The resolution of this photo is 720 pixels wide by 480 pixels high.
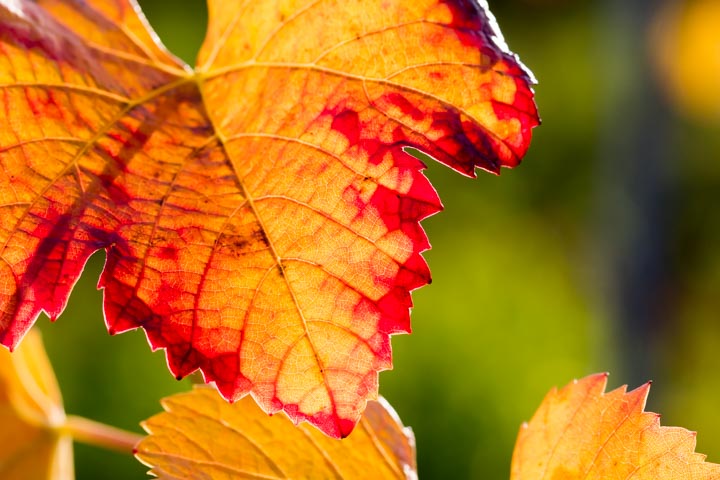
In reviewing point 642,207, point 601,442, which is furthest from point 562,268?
point 601,442

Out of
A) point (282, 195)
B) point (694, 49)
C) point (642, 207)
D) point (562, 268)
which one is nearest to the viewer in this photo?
point (282, 195)

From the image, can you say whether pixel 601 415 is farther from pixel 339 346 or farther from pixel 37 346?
pixel 37 346

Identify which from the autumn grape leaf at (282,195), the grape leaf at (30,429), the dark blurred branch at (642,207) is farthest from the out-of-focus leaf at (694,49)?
the autumn grape leaf at (282,195)

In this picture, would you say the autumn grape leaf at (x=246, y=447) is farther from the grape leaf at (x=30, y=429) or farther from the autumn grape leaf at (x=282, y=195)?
the grape leaf at (x=30, y=429)

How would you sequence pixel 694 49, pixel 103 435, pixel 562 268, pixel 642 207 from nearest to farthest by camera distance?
1. pixel 103 435
2. pixel 642 207
3. pixel 694 49
4. pixel 562 268

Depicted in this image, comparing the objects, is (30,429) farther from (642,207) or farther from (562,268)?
(562,268)

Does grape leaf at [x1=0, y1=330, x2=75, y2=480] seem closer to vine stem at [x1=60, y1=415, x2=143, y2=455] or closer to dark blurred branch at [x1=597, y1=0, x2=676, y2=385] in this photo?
vine stem at [x1=60, y1=415, x2=143, y2=455]
